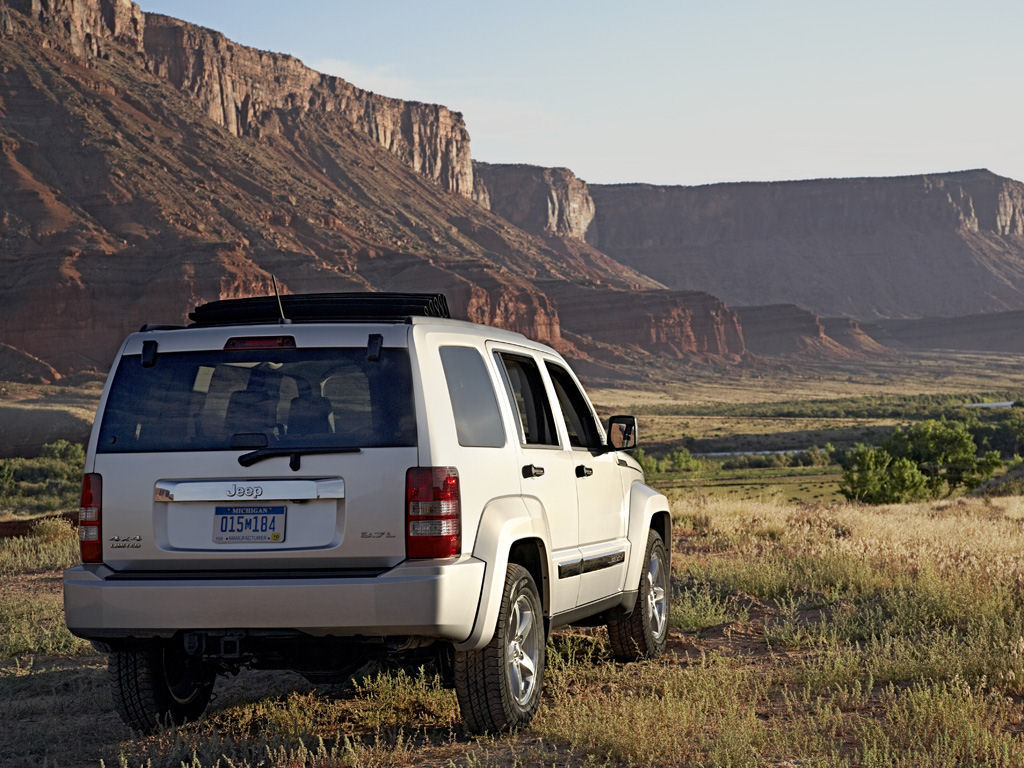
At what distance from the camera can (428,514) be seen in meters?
5.27

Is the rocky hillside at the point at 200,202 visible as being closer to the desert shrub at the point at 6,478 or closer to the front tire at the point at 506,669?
the desert shrub at the point at 6,478

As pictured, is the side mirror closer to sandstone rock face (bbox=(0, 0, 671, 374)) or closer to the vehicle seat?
the vehicle seat

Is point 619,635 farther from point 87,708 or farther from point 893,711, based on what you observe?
point 87,708

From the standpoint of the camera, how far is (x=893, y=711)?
233 inches

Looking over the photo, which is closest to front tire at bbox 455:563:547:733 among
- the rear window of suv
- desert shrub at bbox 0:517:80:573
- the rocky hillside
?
the rear window of suv

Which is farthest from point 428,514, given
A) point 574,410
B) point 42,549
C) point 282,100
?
point 282,100

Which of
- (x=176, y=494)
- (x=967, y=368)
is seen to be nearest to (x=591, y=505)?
(x=176, y=494)

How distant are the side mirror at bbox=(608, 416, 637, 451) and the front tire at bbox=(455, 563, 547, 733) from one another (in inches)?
70.2

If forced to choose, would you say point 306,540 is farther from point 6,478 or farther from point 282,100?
point 282,100

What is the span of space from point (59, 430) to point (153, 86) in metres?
72.5

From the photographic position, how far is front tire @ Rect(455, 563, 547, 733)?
18.6 ft

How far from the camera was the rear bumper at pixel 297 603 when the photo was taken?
5.20 meters

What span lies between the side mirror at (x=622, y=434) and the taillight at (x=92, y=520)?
3329 millimetres

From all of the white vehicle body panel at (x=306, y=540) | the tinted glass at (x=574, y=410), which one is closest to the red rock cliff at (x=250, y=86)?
the tinted glass at (x=574, y=410)
